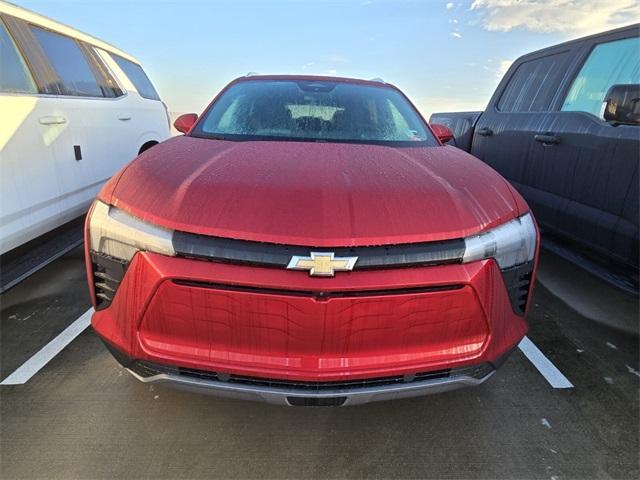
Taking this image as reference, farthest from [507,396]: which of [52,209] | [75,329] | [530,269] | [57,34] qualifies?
[57,34]

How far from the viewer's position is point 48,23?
11.5 feet

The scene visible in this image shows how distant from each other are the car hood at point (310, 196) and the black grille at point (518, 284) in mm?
221

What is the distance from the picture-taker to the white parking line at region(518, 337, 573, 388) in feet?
7.99

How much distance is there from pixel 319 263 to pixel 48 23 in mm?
3610

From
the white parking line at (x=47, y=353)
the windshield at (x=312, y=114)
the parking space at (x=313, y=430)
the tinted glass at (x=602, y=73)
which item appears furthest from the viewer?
the tinted glass at (x=602, y=73)

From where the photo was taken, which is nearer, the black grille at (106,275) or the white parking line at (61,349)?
the black grille at (106,275)

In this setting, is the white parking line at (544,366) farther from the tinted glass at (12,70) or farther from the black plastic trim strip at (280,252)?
the tinted glass at (12,70)

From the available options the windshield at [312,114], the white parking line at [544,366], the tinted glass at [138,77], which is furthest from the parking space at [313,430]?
the tinted glass at [138,77]

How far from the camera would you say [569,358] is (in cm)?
268

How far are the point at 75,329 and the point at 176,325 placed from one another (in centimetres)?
174

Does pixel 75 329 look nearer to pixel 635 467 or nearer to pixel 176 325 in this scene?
pixel 176 325

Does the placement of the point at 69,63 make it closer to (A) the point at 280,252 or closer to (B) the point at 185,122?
(B) the point at 185,122

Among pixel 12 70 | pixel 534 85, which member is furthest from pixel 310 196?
pixel 534 85

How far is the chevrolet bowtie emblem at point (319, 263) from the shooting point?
4.76 feet
